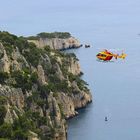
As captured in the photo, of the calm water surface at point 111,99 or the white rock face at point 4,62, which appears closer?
the white rock face at point 4,62

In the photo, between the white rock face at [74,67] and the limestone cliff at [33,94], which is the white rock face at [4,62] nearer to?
the limestone cliff at [33,94]

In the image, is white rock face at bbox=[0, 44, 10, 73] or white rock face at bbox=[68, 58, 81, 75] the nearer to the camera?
white rock face at bbox=[0, 44, 10, 73]

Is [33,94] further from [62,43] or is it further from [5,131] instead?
[62,43]

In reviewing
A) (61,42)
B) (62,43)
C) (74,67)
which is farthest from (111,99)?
(62,43)

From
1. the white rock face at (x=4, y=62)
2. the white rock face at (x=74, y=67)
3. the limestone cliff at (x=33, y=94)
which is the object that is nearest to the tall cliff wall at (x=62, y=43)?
the white rock face at (x=74, y=67)

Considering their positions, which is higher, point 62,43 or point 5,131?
point 62,43

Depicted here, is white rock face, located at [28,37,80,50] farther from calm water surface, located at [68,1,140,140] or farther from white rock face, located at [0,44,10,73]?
white rock face, located at [0,44,10,73]

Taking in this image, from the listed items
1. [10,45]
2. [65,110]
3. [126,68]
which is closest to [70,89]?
[65,110]

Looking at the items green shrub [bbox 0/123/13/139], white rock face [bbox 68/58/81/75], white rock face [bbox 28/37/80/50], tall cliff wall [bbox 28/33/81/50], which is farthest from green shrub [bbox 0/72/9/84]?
white rock face [bbox 28/37/80/50]
